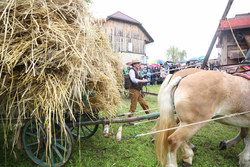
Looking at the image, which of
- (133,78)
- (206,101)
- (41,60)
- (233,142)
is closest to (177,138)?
(206,101)

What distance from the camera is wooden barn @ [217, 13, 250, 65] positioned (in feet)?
11.0

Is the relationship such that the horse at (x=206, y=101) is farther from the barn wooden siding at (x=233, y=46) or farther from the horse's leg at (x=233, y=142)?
the barn wooden siding at (x=233, y=46)

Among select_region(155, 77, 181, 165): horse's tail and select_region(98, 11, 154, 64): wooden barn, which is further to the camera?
select_region(98, 11, 154, 64): wooden barn

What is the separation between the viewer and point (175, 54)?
1829 inches

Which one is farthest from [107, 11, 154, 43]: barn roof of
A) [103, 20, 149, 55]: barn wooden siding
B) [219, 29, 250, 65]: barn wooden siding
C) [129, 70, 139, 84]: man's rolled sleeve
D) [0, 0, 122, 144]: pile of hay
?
[0, 0, 122, 144]: pile of hay

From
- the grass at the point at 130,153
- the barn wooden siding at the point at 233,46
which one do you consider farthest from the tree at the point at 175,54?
the grass at the point at 130,153

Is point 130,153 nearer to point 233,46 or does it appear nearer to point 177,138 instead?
point 177,138

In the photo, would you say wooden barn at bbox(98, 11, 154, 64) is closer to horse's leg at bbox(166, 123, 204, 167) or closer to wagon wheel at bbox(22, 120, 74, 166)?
wagon wheel at bbox(22, 120, 74, 166)

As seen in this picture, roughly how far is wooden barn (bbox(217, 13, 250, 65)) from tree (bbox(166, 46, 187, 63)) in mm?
44650

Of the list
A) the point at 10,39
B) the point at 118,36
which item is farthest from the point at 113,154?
the point at 118,36

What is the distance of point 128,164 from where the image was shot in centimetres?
237

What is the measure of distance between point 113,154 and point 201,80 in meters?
1.96

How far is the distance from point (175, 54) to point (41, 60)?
1921 inches

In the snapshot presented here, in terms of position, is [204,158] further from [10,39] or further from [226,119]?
[10,39]
